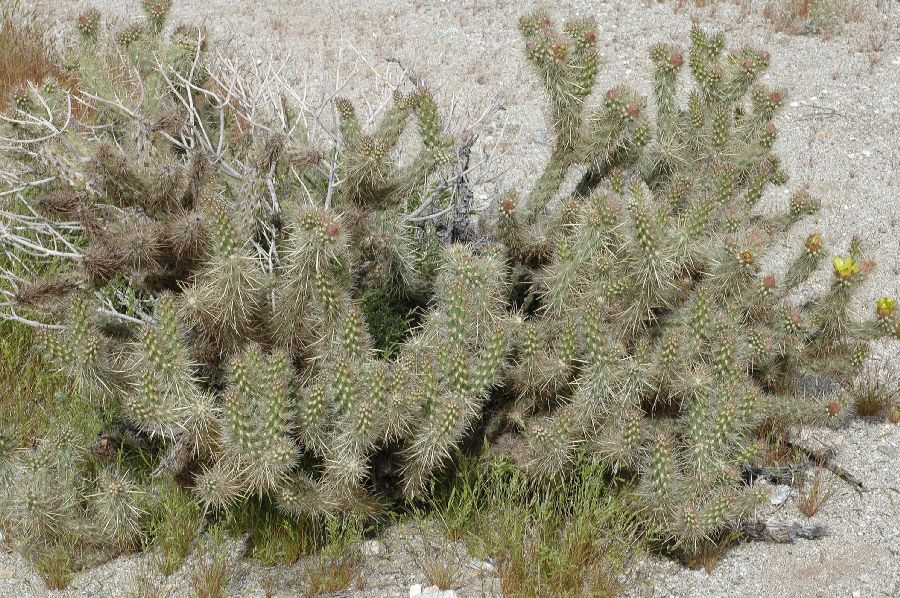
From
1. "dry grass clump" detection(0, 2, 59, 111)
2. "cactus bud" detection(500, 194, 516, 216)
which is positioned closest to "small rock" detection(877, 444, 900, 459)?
"cactus bud" detection(500, 194, 516, 216)

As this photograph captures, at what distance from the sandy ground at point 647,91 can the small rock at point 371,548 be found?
0.05 meters

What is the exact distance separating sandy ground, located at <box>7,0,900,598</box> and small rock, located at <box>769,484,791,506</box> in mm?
40

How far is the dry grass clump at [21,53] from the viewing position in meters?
7.28

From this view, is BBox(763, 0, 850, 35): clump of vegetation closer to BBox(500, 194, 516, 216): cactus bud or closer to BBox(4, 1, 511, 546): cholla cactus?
BBox(4, 1, 511, 546): cholla cactus

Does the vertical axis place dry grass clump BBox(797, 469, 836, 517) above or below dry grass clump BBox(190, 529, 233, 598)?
below

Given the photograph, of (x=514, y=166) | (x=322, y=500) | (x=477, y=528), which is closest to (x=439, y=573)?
(x=477, y=528)

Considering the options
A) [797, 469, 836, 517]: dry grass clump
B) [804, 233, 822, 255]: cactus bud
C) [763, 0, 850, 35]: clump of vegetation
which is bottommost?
[797, 469, 836, 517]: dry grass clump

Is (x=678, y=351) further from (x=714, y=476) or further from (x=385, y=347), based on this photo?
(x=385, y=347)

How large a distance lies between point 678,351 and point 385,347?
49.9 inches

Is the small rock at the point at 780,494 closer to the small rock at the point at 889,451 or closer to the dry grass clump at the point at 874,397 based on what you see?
the small rock at the point at 889,451

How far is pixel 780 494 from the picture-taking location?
4004mm

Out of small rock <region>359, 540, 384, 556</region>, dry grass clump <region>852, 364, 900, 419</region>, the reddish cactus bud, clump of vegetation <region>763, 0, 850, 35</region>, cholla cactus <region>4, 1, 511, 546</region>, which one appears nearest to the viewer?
the reddish cactus bud

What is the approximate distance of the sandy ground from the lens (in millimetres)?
3682

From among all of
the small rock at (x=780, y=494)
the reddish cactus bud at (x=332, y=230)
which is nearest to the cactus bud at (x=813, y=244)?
the small rock at (x=780, y=494)
